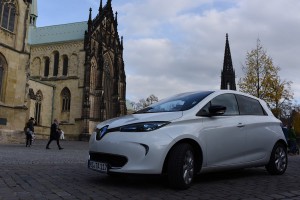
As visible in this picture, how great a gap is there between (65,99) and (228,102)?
44.2 m

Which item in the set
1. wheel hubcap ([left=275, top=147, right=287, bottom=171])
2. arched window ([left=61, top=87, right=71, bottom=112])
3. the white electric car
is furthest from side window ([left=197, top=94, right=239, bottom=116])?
arched window ([left=61, top=87, right=71, bottom=112])

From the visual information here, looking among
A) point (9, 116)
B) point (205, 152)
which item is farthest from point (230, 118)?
point (9, 116)

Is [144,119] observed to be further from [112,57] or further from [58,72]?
[112,57]

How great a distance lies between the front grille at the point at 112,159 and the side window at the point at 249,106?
293 centimetres

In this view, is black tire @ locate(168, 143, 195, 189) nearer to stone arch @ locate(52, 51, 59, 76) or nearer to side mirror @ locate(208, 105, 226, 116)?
side mirror @ locate(208, 105, 226, 116)

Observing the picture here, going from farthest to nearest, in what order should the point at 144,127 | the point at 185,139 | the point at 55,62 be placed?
1. the point at 55,62
2. the point at 185,139
3. the point at 144,127

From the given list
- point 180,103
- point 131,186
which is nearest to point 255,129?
point 180,103

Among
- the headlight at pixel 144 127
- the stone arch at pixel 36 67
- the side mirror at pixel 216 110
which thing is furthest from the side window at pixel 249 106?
the stone arch at pixel 36 67

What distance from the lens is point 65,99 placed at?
49.2 meters

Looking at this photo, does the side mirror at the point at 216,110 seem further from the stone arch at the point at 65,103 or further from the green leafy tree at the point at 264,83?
the stone arch at the point at 65,103

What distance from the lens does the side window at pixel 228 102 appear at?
22.1ft

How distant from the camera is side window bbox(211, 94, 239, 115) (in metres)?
6.73

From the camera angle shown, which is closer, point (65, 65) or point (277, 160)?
point (277, 160)

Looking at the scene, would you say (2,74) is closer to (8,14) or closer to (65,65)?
(8,14)
